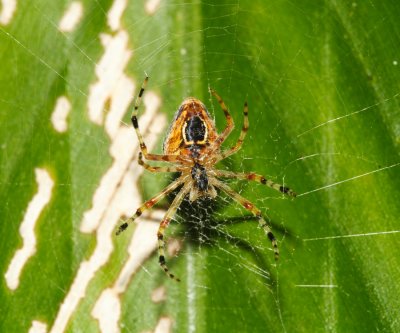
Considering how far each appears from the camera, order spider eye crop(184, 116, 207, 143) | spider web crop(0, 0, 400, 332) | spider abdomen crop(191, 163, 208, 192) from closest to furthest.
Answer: spider web crop(0, 0, 400, 332) < spider eye crop(184, 116, 207, 143) < spider abdomen crop(191, 163, 208, 192)

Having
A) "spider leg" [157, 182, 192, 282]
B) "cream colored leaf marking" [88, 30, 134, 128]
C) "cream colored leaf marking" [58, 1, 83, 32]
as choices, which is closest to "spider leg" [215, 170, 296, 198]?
"spider leg" [157, 182, 192, 282]

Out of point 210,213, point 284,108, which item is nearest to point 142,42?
point 284,108

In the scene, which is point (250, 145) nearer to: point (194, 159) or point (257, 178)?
point (257, 178)

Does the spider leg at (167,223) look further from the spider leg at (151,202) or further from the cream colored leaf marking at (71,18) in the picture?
the cream colored leaf marking at (71,18)

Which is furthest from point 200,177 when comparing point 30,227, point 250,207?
point 30,227

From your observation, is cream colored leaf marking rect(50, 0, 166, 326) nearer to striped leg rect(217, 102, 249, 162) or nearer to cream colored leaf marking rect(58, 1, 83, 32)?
cream colored leaf marking rect(58, 1, 83, 32)
